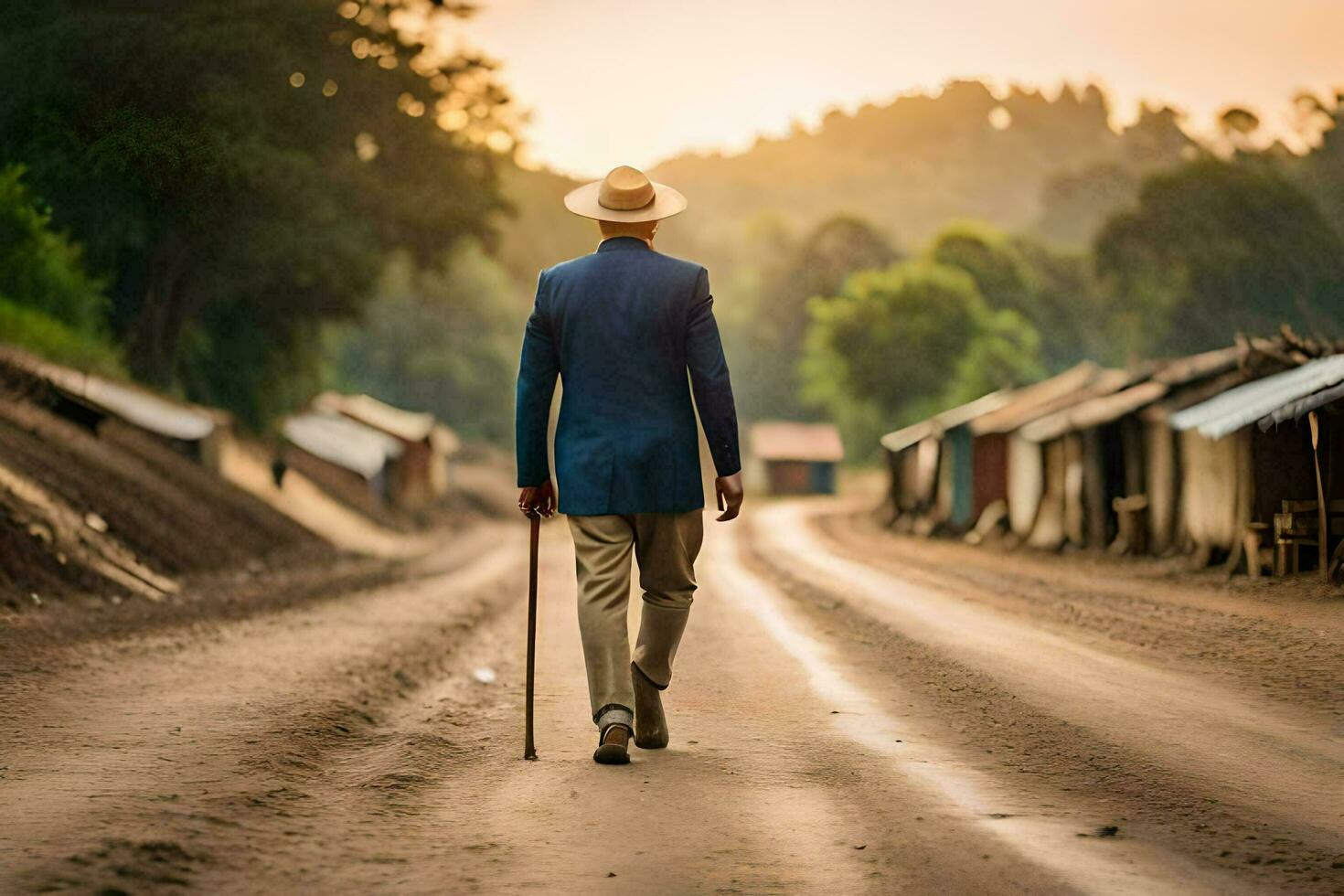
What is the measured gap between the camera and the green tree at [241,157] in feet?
36.1

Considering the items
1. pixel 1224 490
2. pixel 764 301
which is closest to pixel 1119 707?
pixel 1224 490

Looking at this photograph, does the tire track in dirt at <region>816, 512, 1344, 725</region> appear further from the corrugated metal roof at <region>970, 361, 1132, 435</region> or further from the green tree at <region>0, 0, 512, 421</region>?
the green tree at <region>0, 0, 512, 421</region>

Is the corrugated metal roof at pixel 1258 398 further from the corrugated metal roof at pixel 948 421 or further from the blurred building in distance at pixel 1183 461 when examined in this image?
the corrugated metal roof at pixel 948 421

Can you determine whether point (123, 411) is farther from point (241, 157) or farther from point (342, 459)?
point (241, 157)

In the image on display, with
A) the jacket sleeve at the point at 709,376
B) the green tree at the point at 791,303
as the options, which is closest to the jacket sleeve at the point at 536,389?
the jacket sleeve at the point at 709,376

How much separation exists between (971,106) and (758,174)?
90.0 feet

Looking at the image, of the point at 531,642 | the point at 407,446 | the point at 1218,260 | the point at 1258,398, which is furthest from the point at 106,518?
the point at 1218,260

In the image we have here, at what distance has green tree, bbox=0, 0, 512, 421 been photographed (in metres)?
11.0

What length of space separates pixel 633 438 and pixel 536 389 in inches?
19.0

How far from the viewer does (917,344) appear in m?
78.9

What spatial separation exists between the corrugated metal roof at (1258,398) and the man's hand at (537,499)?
11.2 metres

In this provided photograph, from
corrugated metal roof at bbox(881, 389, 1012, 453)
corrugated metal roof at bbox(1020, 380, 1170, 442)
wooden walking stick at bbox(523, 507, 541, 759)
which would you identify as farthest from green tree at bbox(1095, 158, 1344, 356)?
wooden walking stick at bbox(523, 507, 541, 759)

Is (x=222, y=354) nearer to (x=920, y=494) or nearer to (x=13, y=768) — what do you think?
(x=920, y=494)

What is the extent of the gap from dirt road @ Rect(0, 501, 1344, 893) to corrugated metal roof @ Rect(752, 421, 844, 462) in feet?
211
